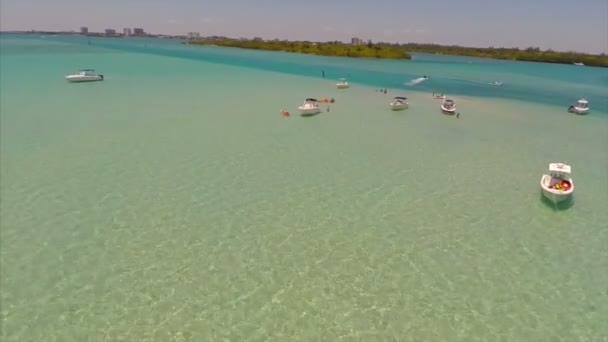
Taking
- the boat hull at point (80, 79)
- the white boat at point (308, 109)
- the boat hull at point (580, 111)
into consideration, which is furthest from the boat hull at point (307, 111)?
the boat hull at point (80, 79)

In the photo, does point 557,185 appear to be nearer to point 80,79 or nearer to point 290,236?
point 290,236

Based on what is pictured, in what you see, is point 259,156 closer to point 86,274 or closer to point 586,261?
point 86,274

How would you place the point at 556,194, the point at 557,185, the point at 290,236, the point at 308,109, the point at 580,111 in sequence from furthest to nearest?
the point at 580,111 < the point at 308,109 < the point at 557,185 < the point at 556,194 < the point at 290,236

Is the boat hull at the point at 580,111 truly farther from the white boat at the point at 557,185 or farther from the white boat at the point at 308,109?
the white boat at the point at 557,185

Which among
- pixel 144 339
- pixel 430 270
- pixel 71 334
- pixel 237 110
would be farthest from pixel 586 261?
pixel 237 110

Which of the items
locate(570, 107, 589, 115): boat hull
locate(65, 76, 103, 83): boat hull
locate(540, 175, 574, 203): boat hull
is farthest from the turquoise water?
locate(65, 76, 103, 83): boat hull

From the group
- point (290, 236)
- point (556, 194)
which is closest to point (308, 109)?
point (556, 194)

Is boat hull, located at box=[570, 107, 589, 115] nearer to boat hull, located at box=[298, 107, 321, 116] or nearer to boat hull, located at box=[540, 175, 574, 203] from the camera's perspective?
boat hull, located at box=[298, 107, 321, 116]
